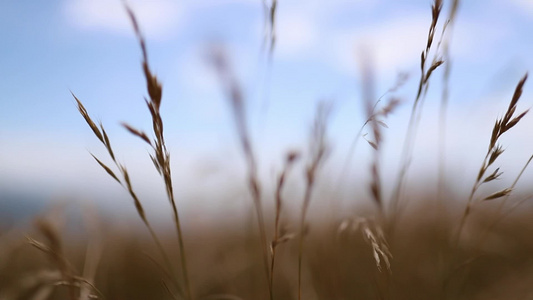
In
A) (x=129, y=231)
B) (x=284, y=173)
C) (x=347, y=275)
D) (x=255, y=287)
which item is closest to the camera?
(x=284, y=173)

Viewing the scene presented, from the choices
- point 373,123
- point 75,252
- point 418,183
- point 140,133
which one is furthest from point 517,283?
point 75,252

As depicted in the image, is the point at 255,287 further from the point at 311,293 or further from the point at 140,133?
the point at 140,133

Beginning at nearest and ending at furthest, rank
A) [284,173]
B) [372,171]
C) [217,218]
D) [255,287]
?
[284,173] < [372,171] < [255,287] < [217,218]

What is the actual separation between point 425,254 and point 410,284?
400 millimetres

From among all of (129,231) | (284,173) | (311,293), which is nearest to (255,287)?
(311,293)

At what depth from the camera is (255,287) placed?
1.82 metres

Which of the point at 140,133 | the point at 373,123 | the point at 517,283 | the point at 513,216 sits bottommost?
the point at 513,216

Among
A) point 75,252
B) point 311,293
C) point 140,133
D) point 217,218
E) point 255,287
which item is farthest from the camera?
point 75,252

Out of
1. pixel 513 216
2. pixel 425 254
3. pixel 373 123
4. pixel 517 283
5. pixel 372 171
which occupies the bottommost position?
pixel 513 216

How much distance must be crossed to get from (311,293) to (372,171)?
0.54 m

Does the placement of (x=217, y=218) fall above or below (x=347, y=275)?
above

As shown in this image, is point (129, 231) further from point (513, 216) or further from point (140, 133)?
point (513, 216)

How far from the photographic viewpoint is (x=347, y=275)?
232cm

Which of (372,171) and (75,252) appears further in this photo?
(75,252)
